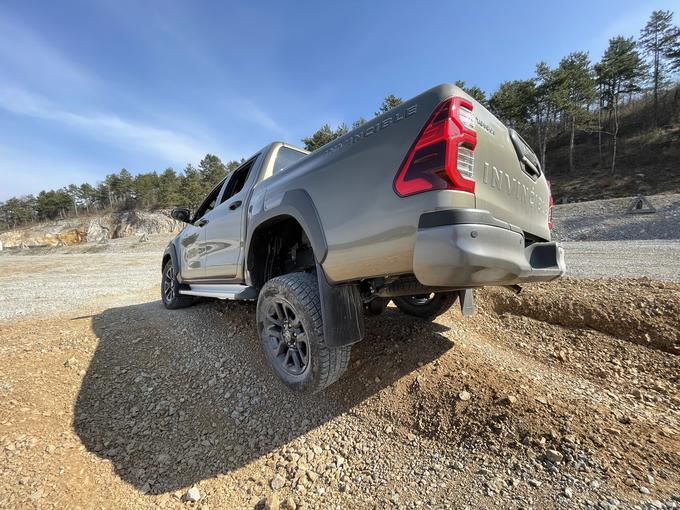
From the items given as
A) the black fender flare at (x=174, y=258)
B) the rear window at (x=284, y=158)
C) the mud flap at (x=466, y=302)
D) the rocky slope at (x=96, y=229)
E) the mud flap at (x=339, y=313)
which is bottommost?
the mud flap at (x=466, y=302)

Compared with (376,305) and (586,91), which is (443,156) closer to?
(376,305)

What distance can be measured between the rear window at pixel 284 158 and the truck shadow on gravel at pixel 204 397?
70.1 inches

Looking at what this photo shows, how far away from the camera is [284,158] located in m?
3.28

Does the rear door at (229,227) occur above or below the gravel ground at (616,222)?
above

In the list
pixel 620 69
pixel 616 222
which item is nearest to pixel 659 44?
pixel 620 69

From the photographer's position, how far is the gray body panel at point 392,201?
144cm

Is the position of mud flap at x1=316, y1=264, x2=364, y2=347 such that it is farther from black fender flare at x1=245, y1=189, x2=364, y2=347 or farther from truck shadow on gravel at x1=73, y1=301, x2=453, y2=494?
truck shadow on gravel at x1=73, y1=301, x2=453, y2=494

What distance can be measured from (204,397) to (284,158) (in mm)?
2418

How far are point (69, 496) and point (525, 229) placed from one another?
301 centimetres

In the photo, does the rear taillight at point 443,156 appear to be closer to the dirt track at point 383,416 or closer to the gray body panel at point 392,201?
the gray body panel at point 392,201

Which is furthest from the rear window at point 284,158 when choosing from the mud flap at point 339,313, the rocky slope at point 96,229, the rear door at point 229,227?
the rocky slope at point 96,229

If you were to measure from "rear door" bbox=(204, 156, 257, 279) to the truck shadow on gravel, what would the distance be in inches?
28.7

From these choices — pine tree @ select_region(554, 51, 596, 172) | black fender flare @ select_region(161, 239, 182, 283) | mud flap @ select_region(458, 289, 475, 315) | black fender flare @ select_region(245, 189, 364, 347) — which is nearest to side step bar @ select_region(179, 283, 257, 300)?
black fender flare @ select_region(161, 239, 182, 283)

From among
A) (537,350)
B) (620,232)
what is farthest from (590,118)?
(537,350)
